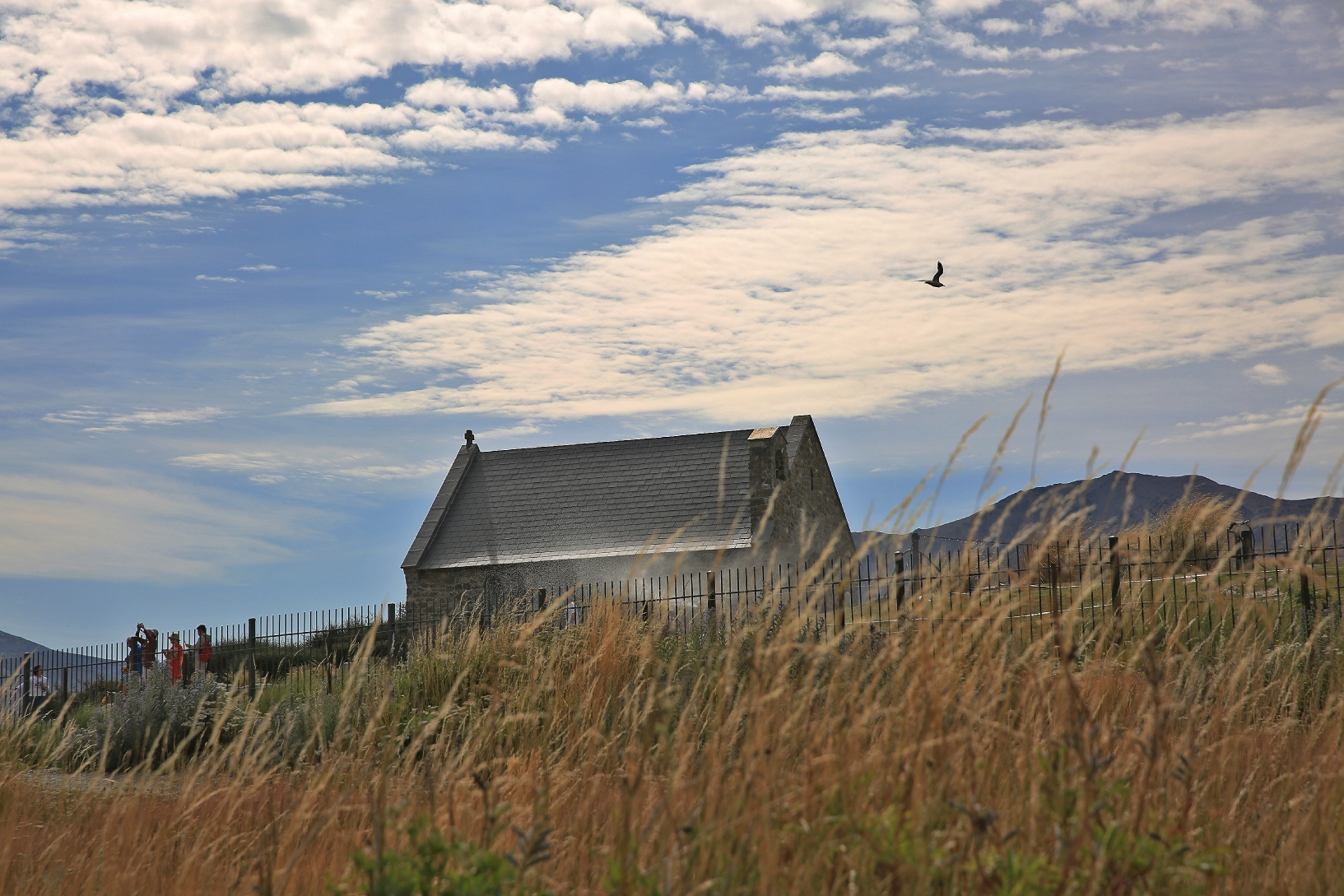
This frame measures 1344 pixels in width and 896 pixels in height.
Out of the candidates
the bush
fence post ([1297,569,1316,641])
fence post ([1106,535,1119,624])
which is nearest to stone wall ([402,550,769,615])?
fence post ([1106,535,1119,624])

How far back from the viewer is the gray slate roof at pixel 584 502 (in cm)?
2538

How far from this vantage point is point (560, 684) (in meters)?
6.84

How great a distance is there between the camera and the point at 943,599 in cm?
390

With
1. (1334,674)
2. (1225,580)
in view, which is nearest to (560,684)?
(1334,674)

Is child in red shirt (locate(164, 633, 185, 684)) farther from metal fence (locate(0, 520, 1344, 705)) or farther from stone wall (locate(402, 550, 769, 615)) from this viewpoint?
stone wall (locate(402, 550, 769, 615))

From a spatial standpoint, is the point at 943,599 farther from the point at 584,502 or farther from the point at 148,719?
the point at 584,502

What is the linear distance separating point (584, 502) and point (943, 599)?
2350 centimetres

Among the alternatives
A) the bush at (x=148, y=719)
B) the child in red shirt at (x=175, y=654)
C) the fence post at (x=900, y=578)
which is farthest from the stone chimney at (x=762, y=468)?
the fence post at (x=900, y=578)

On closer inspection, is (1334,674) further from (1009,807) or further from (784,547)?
(784,547)

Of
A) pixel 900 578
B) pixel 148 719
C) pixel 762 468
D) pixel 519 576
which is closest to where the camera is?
pixel 900 578

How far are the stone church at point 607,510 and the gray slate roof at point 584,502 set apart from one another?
36 mm

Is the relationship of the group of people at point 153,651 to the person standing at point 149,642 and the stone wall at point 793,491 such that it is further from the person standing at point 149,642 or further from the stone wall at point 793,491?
the stone wall at point 793,491

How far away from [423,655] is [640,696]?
2.64 meters

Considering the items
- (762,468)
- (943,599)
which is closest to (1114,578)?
(943,599)
